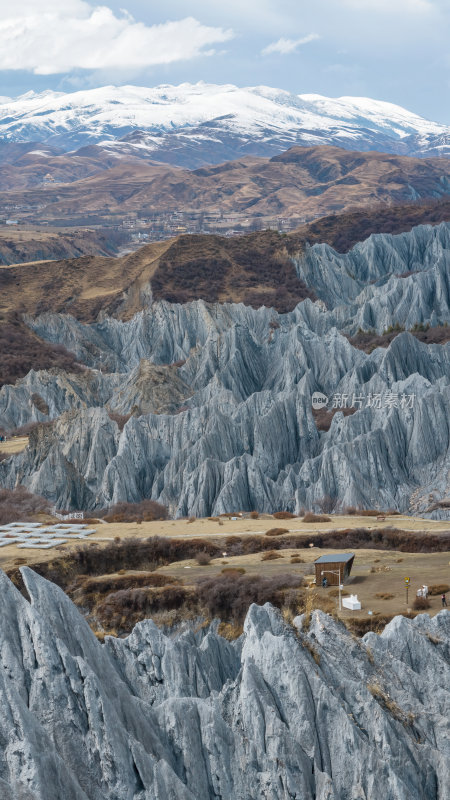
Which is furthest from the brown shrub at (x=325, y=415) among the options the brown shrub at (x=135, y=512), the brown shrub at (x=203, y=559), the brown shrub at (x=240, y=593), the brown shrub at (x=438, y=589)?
the brown shrub at (x=438, y=589)

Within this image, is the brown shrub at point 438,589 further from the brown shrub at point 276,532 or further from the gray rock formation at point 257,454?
the gray rock formation at point 257,454

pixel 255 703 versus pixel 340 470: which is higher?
pixel 340 470

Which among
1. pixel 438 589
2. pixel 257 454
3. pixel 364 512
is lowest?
pixel 438 589

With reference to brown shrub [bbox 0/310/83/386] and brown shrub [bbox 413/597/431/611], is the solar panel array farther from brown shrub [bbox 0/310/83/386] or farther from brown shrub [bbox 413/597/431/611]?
brown shrub [bbox 0/310/83/386]

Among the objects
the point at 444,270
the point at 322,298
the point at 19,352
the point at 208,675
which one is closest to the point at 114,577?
the point at 208,675

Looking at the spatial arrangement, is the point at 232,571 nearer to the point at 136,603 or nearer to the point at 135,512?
the point at 136,603

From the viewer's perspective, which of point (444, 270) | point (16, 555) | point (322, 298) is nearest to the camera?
point (16, 555)

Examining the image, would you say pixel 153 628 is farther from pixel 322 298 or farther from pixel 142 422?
pixel 322 298

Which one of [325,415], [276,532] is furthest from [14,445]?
[276,532]
